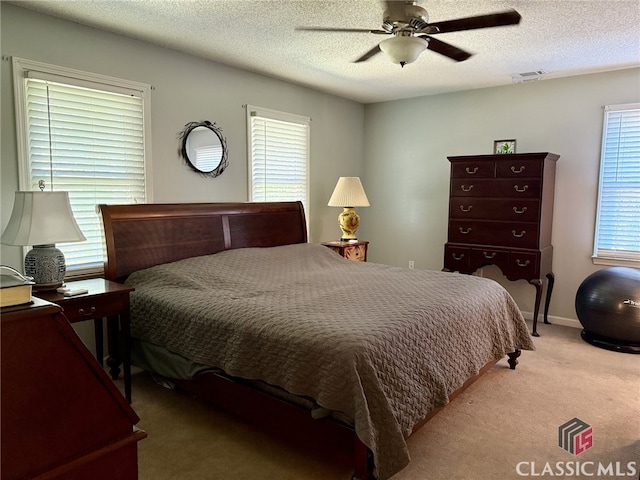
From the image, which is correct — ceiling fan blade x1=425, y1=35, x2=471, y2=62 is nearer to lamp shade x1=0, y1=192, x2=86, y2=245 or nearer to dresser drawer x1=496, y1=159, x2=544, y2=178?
dresser drawer x1=496, y1=159, x2=544, y2=178

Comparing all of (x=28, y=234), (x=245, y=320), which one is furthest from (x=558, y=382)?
(x=28, y=234)

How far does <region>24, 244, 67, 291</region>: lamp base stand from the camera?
2521mm

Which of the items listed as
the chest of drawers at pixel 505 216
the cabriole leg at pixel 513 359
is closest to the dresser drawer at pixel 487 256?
the chest of drawers at pixel 505 216

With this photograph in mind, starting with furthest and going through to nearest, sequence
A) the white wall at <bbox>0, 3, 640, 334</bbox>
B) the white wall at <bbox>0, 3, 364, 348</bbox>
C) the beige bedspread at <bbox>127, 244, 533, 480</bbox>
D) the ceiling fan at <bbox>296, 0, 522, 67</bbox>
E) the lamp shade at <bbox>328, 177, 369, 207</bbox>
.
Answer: the lamp shade at <bbox>328, 177, 369, 207</bbox> < the white wall at <bbox>0, 3, 640, 334</bbox> < the white wall at <bbox>0, 3, 364, 348</bbox> < the ceiling fan at <bbox>296, 0, 522, 67</bbox> < the beige bedspread at <bbox>127, 244, 533, 480</bbox>

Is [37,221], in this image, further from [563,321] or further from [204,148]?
[563,321]

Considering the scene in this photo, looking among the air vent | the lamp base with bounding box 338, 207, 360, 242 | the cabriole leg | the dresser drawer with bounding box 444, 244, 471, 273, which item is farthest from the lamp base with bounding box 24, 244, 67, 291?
the air vent

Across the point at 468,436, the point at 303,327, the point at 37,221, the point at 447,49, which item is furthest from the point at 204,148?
the point at 468,436

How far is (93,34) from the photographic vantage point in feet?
10.2

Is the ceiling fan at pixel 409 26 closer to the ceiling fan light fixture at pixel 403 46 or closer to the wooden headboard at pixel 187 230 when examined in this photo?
the ceiling fan light fixture at pixel 403 46

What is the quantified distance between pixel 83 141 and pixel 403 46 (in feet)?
7.48

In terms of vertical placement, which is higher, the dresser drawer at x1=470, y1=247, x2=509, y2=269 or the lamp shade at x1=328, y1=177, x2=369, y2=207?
the lamp shade at x1=328, y1=177, x2=369, y2=207

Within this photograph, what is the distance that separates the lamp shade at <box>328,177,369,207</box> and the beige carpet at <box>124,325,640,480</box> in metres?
→ 2.32

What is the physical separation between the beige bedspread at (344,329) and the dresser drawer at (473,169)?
153 centimetres

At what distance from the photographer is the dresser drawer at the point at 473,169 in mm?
4336
